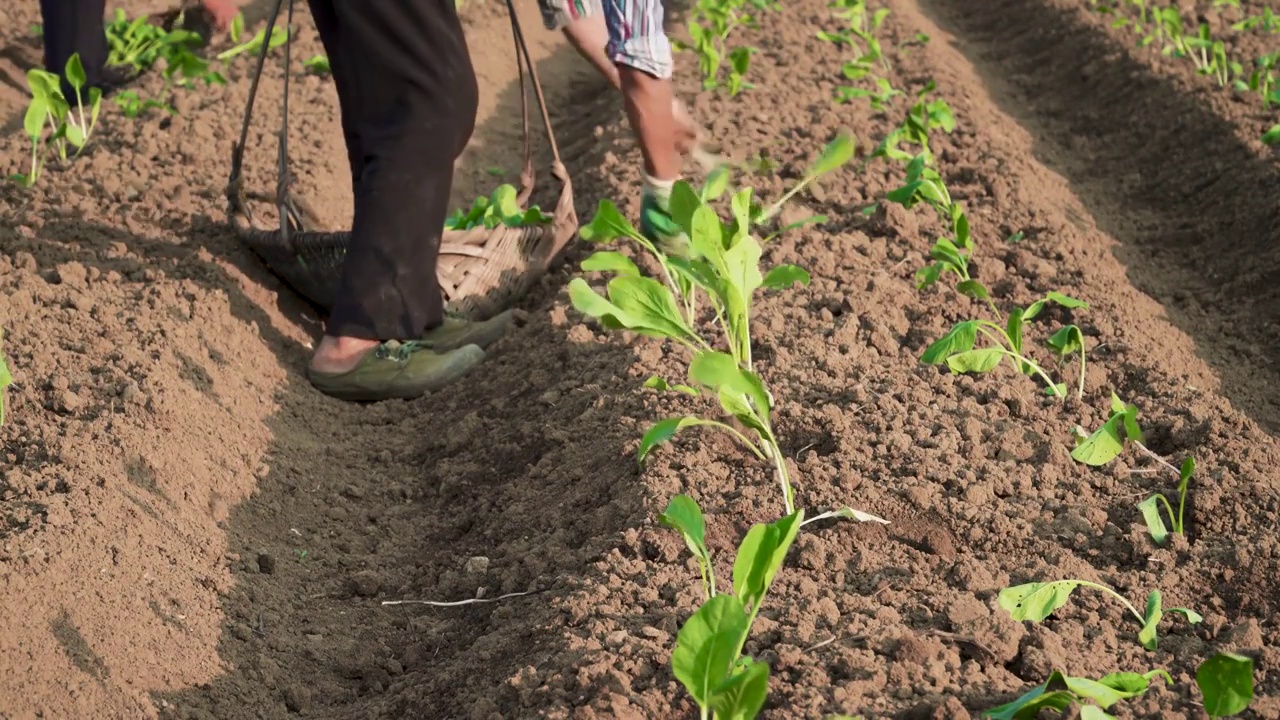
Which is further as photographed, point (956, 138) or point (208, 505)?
point (956, 138)

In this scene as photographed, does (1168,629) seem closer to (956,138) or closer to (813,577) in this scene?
(813,577)

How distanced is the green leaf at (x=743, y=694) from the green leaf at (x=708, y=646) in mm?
18

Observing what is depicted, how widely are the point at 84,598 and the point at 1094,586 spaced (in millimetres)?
1766

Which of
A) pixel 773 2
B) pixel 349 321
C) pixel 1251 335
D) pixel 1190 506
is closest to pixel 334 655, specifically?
pixel 349 321

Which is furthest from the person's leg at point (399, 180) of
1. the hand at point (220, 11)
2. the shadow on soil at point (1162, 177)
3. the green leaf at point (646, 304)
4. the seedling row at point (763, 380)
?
the hand at point (220, 11)

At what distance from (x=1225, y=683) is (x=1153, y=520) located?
674 mm

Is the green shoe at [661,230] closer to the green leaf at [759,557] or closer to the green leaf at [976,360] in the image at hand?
the green leaf at [976,360]

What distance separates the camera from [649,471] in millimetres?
2715

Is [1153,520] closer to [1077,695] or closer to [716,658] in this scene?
[1077,695]

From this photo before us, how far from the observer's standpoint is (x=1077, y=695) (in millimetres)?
1875

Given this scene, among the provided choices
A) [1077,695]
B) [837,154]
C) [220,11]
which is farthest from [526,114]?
[220,11]

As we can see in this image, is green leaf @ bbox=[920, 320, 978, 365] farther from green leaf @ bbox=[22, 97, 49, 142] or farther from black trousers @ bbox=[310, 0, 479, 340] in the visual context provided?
green leaf @ bbox=[22, 97, 49, 142]

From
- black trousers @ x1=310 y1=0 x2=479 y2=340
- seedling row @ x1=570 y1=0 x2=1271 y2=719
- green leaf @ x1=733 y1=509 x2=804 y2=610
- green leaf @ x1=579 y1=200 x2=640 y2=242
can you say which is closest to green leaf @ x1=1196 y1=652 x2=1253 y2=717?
seedling row @ x1=570 y1=0 x2=1271 y2=719

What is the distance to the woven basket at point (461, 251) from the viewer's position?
12.2 ft
